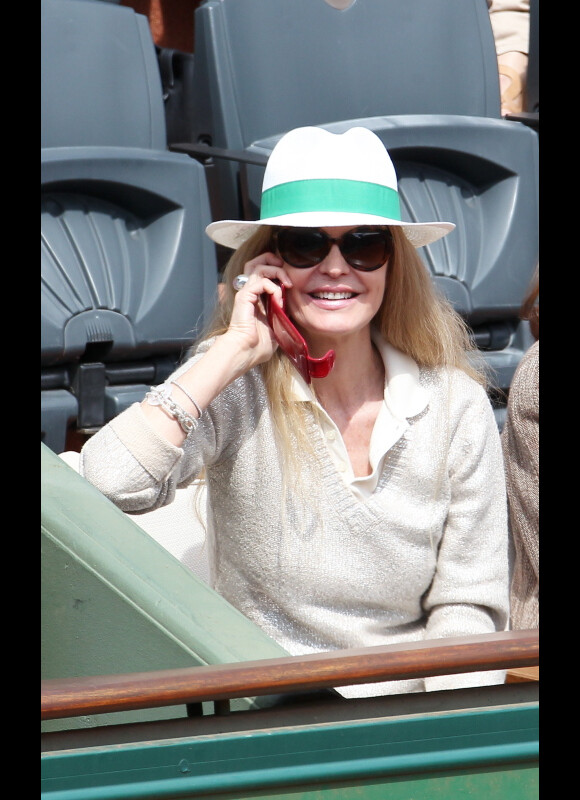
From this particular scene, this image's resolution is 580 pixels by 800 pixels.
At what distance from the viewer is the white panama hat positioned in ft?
→ 4.04

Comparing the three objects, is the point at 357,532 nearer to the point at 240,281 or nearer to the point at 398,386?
the point at 398,386

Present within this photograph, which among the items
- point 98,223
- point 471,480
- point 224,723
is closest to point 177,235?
point 98,223

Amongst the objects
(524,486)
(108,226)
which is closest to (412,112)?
(108,226)

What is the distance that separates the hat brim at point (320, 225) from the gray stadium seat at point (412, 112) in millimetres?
496

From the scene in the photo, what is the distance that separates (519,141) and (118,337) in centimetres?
93

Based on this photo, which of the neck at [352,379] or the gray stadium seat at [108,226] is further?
the gray stadium seat at [108,226]

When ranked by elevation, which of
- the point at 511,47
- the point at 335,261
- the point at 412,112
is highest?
the point at 511,47

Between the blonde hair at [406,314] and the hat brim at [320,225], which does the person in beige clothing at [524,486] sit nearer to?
the blonde hair at [406,314]

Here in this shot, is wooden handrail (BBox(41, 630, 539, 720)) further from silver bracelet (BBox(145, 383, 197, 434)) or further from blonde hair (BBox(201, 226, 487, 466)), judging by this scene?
blonde hair (BBox(201, 226, 487, 466))

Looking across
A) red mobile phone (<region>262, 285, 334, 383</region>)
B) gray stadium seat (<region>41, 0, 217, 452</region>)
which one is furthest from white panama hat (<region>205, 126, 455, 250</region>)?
gray stadium seat (<region>41, 0, 217, 452</region>)

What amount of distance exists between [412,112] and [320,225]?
941 millimetres

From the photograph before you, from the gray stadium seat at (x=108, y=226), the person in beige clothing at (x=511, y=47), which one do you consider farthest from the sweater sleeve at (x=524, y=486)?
the person in beige clothing at (x=511, y=47)

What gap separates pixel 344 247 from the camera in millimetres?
1239

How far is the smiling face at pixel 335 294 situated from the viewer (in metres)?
1.24
